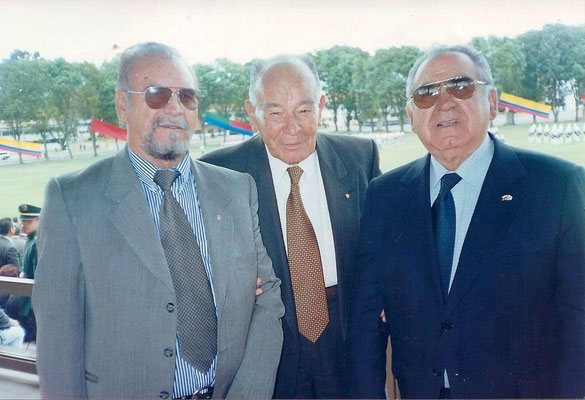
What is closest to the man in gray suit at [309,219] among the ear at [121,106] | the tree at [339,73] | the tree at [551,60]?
the tree at [339,73]

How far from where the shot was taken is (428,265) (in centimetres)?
153

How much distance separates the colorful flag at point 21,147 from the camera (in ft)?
9.86

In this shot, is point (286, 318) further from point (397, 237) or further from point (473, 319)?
point (473, 319)

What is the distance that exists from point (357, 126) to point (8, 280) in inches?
115

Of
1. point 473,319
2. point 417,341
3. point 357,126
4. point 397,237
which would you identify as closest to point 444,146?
point 397,237

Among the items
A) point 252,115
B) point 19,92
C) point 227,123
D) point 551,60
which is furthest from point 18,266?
point 551,60

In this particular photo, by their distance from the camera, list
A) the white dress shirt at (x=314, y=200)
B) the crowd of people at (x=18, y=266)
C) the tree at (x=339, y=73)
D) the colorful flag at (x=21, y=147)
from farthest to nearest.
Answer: the crowd of people at (x=18, y=266) < the colorful flag at (x=21, y=147) < the tree at (x=339, y=73) < the white dress shirt at (x=314, y=200)

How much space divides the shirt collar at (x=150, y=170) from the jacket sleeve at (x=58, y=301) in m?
0.27

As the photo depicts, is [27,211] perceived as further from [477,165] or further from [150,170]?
[477,165]

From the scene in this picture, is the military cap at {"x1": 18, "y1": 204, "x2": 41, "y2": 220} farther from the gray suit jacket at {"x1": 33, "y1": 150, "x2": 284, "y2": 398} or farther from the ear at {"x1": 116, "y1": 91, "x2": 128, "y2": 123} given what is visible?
the gray suit jacket at {"x1": 33, "y1": 150, "x2": 284, "y2": 398}

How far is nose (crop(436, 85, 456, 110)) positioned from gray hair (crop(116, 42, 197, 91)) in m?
1.02

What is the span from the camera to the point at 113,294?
1.40 metres

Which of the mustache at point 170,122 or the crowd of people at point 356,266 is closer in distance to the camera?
the crowd of people at point 356,266

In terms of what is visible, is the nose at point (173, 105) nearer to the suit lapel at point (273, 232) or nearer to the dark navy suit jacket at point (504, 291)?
the suit lapel at point (273, 232)
